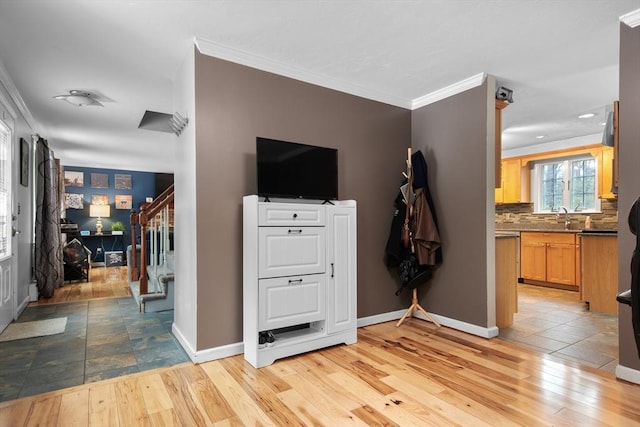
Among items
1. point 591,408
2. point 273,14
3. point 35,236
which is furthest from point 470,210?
point 35,236

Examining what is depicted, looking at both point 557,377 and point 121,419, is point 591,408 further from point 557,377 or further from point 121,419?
point 121,419

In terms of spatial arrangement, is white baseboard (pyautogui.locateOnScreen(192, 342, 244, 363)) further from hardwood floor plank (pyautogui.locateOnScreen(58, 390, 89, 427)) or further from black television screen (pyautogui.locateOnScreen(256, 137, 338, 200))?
black television screen (pyautogui.locateOnScreen(256, 137, 338, 200))

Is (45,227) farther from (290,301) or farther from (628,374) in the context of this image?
(628,374)

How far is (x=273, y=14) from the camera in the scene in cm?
231

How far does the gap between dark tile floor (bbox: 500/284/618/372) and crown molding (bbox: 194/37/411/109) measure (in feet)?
8.43

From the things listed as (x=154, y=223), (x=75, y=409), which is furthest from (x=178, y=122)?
(x=75, y=409)

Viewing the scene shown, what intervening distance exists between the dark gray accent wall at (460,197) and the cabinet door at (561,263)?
9.86 feet

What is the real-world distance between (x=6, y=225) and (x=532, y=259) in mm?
7003

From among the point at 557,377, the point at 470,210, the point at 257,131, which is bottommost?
the point at 557,377

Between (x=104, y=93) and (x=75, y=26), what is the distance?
147 cm

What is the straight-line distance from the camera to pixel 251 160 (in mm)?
2912

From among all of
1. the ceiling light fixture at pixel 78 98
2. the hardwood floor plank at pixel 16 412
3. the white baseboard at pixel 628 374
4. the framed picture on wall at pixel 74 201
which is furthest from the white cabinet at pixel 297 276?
the framed picture on wall at pixel 74 201

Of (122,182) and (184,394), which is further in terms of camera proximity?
(122,182)

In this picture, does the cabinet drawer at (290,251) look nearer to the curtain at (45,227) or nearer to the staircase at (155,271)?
the staircase at (155,271)
